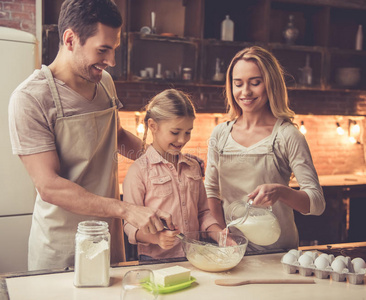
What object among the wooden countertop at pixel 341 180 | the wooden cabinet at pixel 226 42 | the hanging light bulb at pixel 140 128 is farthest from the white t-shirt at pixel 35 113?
the wooden countertop at pixel 341 180

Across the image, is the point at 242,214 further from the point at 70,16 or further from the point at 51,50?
the point at 51,50

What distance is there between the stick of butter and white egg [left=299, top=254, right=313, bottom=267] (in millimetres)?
405

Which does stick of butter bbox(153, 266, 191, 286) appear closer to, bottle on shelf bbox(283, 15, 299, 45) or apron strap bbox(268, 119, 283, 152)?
apron strap bbox(268, 119, 283, 152)

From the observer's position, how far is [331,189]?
439 cm

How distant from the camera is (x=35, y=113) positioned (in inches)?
62.4

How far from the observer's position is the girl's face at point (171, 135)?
1.83m

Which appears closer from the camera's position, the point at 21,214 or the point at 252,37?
the point at 21,214

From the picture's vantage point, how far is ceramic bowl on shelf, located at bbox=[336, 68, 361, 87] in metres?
4.79

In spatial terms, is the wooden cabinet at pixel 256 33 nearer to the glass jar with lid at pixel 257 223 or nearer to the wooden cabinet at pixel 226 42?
the wooden cabinet at pixel 226 42

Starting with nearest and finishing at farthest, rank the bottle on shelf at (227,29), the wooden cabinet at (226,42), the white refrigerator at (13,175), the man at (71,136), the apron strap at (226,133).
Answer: the man at (71,136)
the apron strap at (226,133)
the white refrigerator at (13,175)
the wooden cabinet at (226,42)
the bottle on shelf at (227,29)

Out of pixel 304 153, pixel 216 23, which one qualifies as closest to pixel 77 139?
pixel 304 153

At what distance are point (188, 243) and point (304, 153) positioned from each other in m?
0.74

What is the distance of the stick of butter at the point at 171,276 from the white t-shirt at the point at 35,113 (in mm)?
644

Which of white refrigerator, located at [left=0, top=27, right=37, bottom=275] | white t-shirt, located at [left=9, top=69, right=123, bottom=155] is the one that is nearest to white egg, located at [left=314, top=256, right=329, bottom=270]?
white t-shirt, located at [left=9, top=69, right=123, bottom=155]
